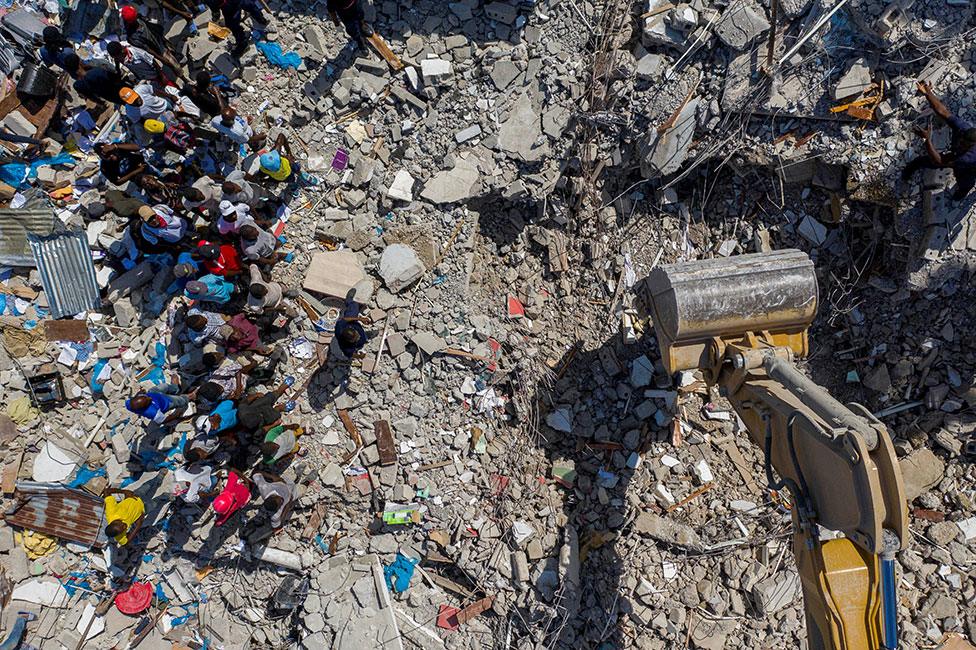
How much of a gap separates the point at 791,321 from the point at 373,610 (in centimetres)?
566

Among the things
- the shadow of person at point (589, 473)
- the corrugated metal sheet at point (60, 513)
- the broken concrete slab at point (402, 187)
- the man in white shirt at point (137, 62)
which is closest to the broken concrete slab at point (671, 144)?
the shadow of person at point (589, 473)

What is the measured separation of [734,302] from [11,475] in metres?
8.59

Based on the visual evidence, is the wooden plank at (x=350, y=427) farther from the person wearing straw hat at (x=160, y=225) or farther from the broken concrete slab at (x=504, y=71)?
the broken concrete slab at (x=504, y=71)

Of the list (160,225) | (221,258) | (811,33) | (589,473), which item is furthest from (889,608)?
(160,225)

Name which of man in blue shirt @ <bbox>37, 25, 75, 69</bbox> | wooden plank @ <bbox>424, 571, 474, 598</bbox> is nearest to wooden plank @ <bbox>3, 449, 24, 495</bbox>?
man in blue shirt @ <bbox>37, 25, 75, 69</bbox>

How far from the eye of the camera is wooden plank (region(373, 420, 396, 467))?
738cm

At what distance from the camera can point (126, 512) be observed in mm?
6816

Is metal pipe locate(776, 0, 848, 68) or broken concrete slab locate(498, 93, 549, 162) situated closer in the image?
metal pipe locate(776, 0, 848, 68)

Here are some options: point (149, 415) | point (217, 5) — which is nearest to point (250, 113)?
point (217, 5)

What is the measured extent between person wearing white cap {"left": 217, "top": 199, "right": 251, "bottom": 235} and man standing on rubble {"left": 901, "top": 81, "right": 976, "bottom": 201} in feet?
24.4

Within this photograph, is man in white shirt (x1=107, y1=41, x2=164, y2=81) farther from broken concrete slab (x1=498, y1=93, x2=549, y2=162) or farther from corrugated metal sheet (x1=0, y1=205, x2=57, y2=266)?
broken concrete slab (x1=498, y1=93, x2=549, y2=162)

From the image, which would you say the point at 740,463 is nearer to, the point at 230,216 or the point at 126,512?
the point at 230,216

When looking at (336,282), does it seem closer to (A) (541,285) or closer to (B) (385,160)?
(B) (385,160)

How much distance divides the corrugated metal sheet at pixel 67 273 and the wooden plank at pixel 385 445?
155 inches
